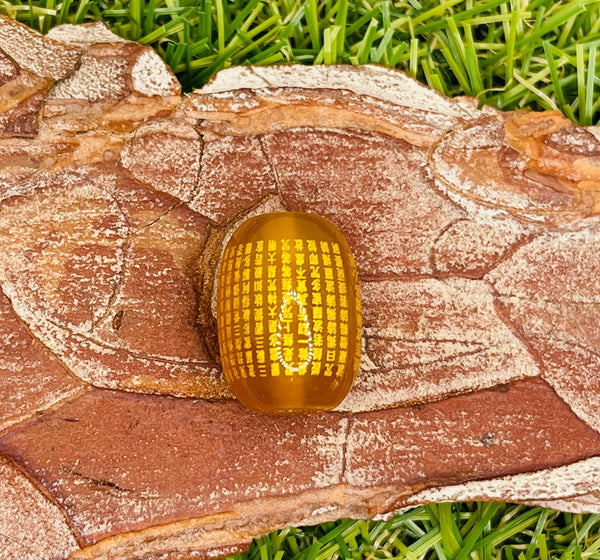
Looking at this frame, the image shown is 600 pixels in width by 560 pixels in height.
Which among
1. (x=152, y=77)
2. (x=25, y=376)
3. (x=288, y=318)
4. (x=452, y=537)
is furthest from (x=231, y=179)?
(x=452, y=537)

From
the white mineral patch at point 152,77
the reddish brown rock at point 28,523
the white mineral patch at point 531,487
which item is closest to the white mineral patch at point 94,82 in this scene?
the white mineral patch at point 152,77

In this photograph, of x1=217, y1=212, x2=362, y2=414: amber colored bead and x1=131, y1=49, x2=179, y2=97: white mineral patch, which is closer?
x1=217, y1=212, x2=362, y2=414: amber colored bead

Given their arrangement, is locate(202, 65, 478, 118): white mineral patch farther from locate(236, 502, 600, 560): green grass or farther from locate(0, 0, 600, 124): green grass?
locate(236, 502, 600, 560): green grass

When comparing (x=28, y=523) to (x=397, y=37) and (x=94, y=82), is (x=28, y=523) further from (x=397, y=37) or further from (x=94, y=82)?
(x=397, y=37)

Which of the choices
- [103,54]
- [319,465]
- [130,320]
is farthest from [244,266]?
[103,54]

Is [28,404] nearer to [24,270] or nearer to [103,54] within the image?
[24,270]

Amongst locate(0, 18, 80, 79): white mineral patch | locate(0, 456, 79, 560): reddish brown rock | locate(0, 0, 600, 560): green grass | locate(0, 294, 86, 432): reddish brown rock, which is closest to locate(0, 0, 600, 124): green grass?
locate(0, 0, 600, 560): green grass
